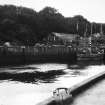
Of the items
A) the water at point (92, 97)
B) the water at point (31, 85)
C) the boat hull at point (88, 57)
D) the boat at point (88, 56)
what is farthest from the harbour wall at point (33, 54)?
the water at point (92, 97)

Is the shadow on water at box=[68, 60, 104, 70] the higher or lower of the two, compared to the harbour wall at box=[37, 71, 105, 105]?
lower

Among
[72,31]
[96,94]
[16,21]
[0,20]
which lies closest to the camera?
[96,94]

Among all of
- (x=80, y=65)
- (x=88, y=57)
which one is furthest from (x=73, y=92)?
(x=88, y=57)

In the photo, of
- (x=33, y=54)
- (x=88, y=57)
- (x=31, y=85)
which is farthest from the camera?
(x=88, y=57)

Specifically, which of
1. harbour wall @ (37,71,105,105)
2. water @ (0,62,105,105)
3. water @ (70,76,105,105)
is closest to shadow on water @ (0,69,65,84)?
water @ (0,62,105,105)

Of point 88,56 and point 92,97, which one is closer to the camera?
point 92,97

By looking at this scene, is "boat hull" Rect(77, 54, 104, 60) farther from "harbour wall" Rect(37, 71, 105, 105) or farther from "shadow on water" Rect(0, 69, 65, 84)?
"harbour wall" Rect(37, 71, 105, 105)

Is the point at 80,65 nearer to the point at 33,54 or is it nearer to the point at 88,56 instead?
the point at 33,54

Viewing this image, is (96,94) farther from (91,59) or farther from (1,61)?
(91,59)

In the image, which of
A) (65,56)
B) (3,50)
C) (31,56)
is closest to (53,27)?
(65,56)

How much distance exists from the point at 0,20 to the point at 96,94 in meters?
68.8

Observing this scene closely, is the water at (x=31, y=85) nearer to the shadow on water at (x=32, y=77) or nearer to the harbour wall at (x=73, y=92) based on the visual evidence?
the shadow on water at (x=32, y=77)

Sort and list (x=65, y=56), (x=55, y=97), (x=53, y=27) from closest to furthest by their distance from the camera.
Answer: (x=55, y=97) < (x=65, y=56) < (x=53, y=27)

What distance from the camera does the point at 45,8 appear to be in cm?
12550
